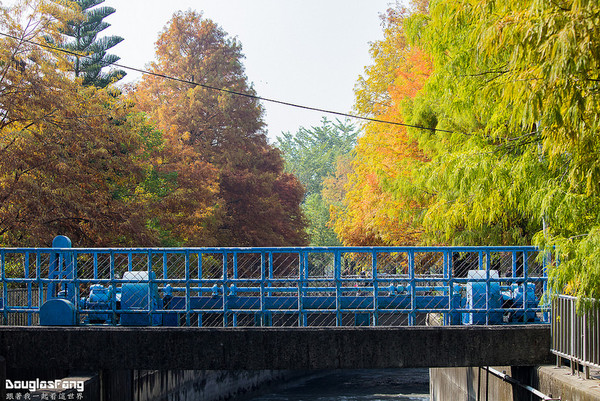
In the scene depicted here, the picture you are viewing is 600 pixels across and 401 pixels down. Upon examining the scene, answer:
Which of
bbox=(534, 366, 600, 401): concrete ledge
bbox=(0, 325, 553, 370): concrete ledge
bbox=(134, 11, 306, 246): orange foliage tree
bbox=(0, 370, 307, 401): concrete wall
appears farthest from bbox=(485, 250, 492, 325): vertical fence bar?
bbox=(134, 11, 306, 246): orange foliage tree

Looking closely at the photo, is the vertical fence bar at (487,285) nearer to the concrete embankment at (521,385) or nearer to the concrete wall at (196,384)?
the concrete embankment at (521,385)

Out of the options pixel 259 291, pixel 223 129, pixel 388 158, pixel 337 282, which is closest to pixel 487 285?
pixel 337 282

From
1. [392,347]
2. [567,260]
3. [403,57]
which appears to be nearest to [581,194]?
[567,260]

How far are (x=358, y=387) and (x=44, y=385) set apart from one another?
20128 millimetres

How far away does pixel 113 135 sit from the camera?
2155 cm

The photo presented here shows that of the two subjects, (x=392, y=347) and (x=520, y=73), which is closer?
(x=520, y=73)

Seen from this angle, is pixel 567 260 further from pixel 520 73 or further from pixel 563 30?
pixel 563 30

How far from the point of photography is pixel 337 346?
10250 mm

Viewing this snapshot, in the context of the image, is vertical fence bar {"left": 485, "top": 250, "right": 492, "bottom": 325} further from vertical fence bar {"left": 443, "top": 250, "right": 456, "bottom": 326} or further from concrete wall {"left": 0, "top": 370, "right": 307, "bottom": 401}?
concrete wall {"left": 0, "top": 370, "right": 307, "bottom": 401}

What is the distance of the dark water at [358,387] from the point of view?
2692 cm

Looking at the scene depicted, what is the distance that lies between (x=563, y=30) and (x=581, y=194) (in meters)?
2.81

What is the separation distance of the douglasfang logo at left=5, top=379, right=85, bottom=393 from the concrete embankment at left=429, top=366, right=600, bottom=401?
6702mm

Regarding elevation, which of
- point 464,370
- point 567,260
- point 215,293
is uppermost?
point 567,260

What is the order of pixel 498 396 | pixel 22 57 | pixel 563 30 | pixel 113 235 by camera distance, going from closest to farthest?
pixel 563 30
pixel 498 396
pixel 22 57
pixel 113 235
